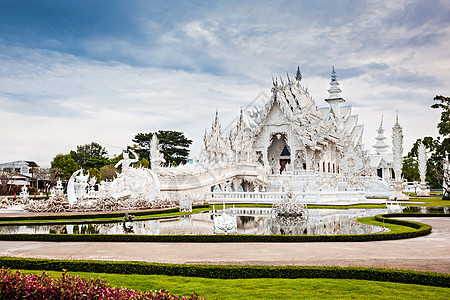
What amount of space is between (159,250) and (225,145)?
24.0 m

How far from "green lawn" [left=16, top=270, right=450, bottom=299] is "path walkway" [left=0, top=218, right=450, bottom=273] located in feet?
3.22

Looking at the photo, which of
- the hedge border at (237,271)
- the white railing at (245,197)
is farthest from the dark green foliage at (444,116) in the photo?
the hedge border at (237,271)

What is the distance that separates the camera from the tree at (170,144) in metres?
51.0

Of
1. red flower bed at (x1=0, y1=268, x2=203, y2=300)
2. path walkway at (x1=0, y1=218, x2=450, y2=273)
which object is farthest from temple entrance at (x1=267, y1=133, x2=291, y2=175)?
red flower bed at (x1=0, y1=268, x2=203, y2=300)

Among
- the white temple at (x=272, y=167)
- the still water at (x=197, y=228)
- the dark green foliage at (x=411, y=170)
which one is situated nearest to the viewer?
the still water at (x=197, y=228)

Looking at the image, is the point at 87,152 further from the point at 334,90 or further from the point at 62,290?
the point at 62,290

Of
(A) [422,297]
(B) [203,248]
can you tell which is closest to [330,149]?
(B) [203,248]

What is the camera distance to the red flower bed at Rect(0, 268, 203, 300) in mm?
4770

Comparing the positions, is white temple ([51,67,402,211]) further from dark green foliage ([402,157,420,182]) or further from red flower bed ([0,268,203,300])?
red flower bed ([0,268,203,300])

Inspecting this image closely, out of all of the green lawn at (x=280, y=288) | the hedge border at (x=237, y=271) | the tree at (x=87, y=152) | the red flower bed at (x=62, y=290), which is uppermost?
the tree at (x=87, y=152)

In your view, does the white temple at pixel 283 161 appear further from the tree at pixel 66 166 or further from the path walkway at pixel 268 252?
the tree at pixel 66 166

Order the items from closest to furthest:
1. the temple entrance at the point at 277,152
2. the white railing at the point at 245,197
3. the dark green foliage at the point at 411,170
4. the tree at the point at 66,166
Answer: the white railing at the point at 245,197
the temple entrance at the point at 277,152
the tree at the point at 66,166
the dark green foliage at the point at 411,170

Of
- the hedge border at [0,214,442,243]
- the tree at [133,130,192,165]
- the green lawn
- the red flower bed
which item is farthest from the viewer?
the tree at [133,130,192,165]

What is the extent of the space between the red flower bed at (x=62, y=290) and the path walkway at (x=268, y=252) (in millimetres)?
2943
